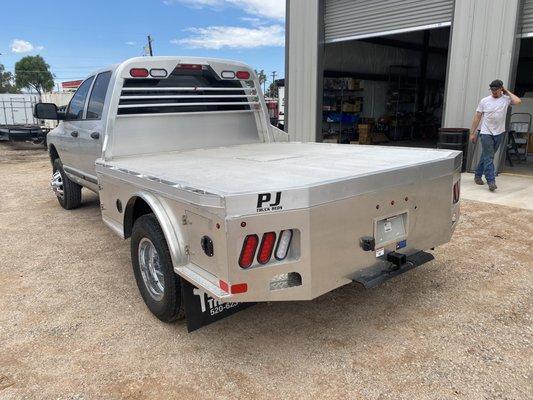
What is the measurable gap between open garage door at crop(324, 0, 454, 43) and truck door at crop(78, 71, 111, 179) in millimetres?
8110

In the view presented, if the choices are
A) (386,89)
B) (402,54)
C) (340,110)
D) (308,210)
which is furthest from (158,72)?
(402,54)

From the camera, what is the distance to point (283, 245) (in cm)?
247

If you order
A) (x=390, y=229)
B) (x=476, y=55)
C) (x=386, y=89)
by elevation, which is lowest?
(x=390, y=229)

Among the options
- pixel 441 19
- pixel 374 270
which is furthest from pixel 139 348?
pixel 441 19

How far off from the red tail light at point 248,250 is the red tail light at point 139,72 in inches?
112

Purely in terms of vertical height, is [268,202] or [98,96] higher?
[98,96]

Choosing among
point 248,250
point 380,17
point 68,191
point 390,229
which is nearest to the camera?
point 248,250

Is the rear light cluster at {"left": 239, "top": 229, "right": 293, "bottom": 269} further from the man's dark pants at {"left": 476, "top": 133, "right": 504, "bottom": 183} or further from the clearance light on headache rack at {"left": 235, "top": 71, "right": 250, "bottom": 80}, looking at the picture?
the man's dark pants at {"left": 476, "top": 133, "right": 504, "bottom": 183}

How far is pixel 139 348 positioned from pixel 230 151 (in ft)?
7.60

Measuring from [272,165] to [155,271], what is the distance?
123 centimetres

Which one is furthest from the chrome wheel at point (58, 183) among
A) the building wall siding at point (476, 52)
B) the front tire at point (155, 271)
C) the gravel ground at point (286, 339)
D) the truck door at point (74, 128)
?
the building wall siding at point (476, 52)

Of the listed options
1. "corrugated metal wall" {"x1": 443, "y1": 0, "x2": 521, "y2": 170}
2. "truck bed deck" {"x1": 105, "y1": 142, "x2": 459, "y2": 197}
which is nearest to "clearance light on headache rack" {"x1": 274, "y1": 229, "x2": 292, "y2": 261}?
"truck bed deck" {"x1": 105, "y1": 142, "x2": 459, "y2": 197}

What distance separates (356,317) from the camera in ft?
11.2

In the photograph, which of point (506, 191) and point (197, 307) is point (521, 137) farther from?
point (197, 307)
